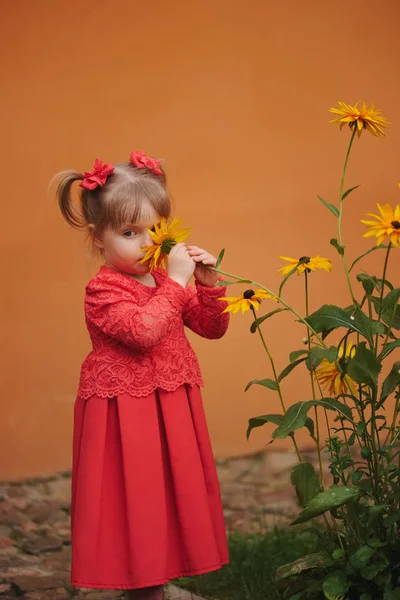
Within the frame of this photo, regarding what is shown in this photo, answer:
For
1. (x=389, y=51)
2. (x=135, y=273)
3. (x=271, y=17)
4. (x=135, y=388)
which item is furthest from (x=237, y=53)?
(x=135, y=388)

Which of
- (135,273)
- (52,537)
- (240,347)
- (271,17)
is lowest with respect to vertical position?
(52,537)

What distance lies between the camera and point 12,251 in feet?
11.9

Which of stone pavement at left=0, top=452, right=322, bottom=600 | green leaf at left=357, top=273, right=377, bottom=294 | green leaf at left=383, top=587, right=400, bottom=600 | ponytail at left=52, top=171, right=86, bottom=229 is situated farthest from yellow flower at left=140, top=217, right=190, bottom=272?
stone pavement at left=0, top=452, right=322, bottom=600

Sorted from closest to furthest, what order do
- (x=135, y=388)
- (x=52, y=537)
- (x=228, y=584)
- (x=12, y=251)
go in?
(x=135, y=388) → (x=228, y=584) → (x=52, y=537) → (x=12, y=251)

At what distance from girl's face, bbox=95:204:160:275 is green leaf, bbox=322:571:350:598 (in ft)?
2.60

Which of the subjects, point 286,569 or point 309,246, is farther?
point 309,246

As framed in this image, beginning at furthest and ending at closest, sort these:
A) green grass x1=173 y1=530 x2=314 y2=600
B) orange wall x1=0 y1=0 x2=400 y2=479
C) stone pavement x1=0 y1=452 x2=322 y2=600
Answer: orange wall x1=0 y1=0 x2=400 y2=479 → stone pavement x1=0 y1=452 x2=322 y2=600 → green grass x1=173 y1=530 x2=314 y2=600

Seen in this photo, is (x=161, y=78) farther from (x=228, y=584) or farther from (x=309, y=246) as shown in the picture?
(x=228, y=584)

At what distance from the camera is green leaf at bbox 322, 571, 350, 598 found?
194cm

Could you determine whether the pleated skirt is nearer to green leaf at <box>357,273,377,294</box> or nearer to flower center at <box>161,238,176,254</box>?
flower center at <box>161,238,176,254</box>

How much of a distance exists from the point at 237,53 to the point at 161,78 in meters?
0.29

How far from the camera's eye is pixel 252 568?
9.22ft

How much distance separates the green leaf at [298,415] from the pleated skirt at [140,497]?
0.92 ft

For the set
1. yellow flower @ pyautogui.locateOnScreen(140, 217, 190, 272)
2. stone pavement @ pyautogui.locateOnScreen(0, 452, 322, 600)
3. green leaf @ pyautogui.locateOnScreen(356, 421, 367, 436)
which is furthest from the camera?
stone pavement @ pyautogui.locateOnScreen(0, 452, 322, 600)
